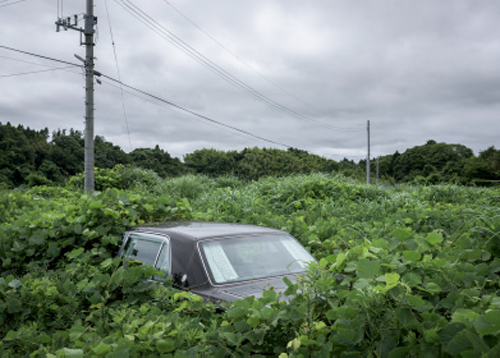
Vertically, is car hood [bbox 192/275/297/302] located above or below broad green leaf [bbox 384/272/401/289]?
below

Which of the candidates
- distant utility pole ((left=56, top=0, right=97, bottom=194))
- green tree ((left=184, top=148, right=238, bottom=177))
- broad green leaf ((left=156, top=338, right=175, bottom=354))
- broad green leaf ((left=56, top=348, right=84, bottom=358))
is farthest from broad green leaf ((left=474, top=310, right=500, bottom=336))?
green tree ((left=184, top=148, right=238, bottom=177))

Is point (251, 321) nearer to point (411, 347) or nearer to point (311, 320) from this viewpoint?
point (311, 320)

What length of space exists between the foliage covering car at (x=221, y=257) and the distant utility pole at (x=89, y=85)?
12162mm

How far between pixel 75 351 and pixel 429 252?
2.09 m

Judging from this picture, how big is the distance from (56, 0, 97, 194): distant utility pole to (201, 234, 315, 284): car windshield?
1270 cm

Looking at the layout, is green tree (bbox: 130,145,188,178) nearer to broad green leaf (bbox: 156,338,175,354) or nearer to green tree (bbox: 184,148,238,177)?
green tree (bbox: 184,148,238,177)

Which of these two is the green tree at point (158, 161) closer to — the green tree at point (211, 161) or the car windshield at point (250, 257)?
the green tree at point (211, 161)

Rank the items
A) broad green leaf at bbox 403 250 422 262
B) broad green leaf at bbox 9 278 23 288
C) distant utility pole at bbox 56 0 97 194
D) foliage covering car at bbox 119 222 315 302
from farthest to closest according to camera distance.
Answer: distant utility pole at bbox 56 0 97 194, broad green leaf at bbox 9 278 23 288, foliage covering car at bbox 119 222 315 302, broad green leaf at bbox 403 250 422 262

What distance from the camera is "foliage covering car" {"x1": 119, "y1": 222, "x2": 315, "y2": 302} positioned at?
3846mm

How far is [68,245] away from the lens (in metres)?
5.82

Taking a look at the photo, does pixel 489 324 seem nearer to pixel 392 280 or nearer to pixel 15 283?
pixel 392 280

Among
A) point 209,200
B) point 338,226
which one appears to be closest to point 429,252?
point 338,226

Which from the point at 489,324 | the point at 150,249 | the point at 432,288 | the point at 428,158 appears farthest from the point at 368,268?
the point at 428,158

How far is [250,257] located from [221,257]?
0.31 m
